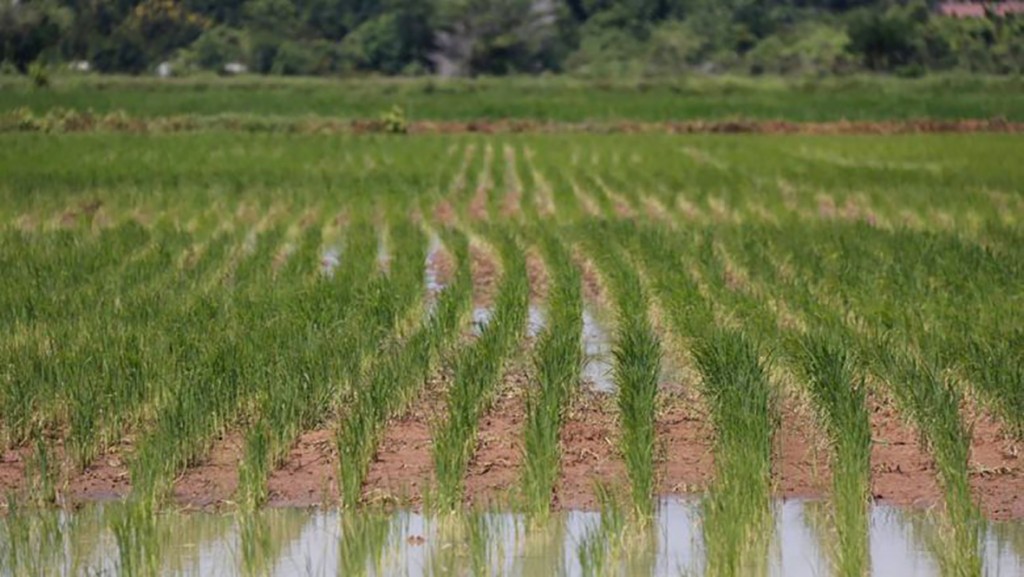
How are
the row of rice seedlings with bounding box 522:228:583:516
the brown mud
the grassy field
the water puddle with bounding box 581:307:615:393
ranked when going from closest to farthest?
the row of rice seedlings with bounding box 522:228:583:516 < the water puddle with bounding box 581:307:615:393 < the brown mud < the grassy field

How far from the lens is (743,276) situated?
1014cm

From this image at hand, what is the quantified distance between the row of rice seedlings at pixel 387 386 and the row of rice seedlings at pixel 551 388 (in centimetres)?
45

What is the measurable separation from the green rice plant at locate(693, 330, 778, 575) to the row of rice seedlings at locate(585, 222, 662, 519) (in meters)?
0.19

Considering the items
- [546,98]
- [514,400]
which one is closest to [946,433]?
[514,400]

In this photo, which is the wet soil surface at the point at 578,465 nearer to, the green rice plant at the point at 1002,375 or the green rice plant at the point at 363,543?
the green rice plant at the point at 1002,375

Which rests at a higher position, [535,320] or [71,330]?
[71,330]

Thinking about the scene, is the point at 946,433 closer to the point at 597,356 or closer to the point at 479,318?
the point at 597,356

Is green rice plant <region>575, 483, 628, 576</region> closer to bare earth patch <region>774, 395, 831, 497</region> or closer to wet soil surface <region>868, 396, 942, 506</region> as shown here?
bare earth patch <region>774, 395, 831, 497</region>

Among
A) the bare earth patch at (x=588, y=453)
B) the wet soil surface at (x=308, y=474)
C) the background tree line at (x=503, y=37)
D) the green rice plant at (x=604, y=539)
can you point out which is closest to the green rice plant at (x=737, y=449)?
the green rice plant at (x=604, y=539)

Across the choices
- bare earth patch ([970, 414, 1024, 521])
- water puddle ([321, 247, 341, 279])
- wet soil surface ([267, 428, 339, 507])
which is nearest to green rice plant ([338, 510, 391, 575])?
wet soil surface ([267, 428, 339, 507])

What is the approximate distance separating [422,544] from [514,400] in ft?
6.50

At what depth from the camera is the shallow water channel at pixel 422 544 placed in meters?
4.41

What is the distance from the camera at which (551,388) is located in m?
6.09

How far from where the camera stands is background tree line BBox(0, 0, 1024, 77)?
46.6 m
